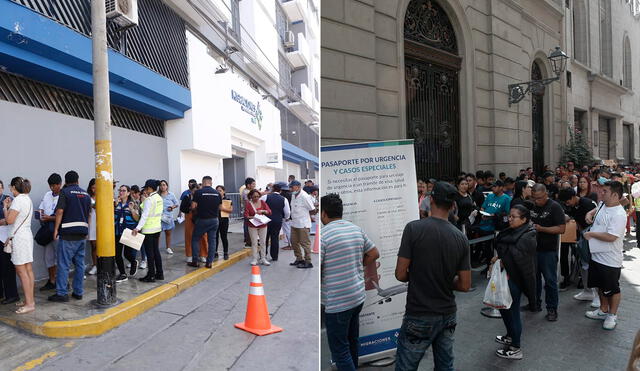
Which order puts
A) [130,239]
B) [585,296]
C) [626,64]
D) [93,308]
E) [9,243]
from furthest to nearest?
[626,64], [130,239], [585,296], [93,308], [9,243]

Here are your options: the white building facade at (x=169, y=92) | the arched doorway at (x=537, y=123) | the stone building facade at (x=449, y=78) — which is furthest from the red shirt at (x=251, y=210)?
the arched doorway at (x=537, y=123)

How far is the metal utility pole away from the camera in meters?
5.60

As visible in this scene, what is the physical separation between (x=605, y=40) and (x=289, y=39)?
16555 millimetres

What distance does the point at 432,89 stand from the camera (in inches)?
345

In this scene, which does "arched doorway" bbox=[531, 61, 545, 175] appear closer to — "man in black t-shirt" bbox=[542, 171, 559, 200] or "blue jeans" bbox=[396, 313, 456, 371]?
"man in black t-shirt" bbox=[542, 171, 559, 200]

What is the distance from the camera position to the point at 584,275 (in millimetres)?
6160

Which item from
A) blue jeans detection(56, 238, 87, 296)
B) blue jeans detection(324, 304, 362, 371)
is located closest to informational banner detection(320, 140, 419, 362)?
blue jeans detection(324, 304, 362, 371)

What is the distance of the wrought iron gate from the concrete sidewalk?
4449mm

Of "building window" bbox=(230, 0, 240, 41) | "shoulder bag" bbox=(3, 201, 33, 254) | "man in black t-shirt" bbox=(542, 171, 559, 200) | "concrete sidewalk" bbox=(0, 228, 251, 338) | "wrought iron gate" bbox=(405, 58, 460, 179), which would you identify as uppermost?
"building window" bbox=(230, 0, 240, 41)

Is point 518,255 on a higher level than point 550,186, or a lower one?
lower

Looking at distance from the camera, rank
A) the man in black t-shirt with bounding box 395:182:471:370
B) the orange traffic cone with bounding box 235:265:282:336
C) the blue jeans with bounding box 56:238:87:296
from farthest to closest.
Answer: the blue jeans with bounding box 56:238:87:296 < the orange traffic cone with bounding box 235:265:282:336 < the man in black t-shirt with bounding box 395:182:471:370

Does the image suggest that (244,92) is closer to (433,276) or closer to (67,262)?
(67,262)

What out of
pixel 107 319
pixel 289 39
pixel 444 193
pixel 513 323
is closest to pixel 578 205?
pixel 513 323

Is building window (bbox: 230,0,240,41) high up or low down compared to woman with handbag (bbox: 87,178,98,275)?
up
